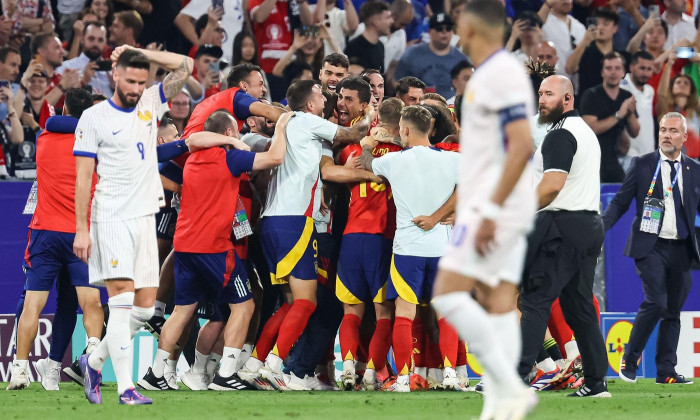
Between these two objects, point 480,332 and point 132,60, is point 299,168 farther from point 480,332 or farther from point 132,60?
point 480,332

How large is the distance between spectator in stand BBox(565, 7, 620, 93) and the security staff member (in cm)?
766

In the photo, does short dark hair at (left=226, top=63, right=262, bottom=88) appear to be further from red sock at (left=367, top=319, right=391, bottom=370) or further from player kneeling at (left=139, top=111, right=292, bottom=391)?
red sock at (left=367, top=319, right=391, bottom=370)

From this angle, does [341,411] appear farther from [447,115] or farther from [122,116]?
[447,115]

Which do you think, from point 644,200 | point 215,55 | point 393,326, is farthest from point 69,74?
point 644,200

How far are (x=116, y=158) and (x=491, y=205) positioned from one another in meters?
3.41

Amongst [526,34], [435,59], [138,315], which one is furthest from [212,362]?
[526,34]

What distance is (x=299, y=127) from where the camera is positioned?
30.9ft

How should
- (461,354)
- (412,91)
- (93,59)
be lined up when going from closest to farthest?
(461,354)
(412,91)
(93,59)

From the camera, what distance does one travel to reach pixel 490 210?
5.21m

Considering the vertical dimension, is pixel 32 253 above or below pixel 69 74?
below

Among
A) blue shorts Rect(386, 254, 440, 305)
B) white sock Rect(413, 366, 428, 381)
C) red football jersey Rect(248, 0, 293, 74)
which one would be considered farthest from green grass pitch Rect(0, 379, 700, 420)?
red football jersey Rect(248, 0, 293, 74)

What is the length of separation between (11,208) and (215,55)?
12.3 feet

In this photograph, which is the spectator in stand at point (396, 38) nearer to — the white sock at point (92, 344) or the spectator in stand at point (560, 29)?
the spectator in stand at point (560, 29)

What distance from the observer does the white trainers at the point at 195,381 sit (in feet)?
31.8
